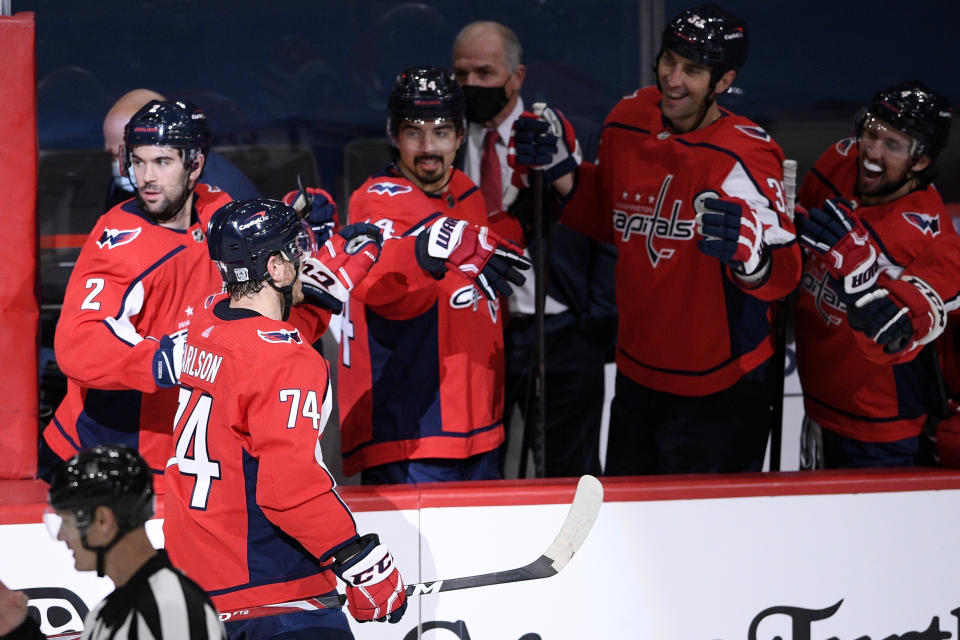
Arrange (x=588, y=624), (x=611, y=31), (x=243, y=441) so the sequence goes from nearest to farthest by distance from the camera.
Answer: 1. (x=243, y=441)
2. (x=588, y=624)
3. (x=611, y=31)

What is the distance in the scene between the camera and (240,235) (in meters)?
2.23

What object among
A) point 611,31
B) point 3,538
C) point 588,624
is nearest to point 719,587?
point 588,624

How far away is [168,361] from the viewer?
250 centimetres

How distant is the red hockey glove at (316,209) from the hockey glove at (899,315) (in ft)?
4.59

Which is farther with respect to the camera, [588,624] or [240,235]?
[588,624]

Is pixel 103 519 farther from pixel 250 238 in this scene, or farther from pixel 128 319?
pixel 128 319

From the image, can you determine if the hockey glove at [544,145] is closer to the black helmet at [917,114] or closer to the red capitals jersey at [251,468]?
the black helmet at [917,114]

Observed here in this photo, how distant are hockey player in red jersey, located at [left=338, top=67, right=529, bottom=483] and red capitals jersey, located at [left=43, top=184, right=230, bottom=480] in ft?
1.40

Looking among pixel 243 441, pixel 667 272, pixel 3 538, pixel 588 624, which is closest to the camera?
pixel 243 441

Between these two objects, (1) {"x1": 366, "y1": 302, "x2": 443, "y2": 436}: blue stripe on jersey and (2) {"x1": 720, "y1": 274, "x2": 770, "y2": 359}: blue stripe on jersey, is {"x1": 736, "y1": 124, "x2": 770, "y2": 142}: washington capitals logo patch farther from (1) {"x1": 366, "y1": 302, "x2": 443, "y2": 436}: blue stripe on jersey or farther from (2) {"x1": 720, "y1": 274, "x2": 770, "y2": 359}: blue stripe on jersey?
(1) {"x1": 366, "y1": 302, "x2": 443, "y2": 436}: blue stripe on jersey

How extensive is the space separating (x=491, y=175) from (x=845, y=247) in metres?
1.12

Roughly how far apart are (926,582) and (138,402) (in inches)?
78.0

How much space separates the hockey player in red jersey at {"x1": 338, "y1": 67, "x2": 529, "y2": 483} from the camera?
9.81 ft

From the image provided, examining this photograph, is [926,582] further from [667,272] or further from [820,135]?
[820,135]
